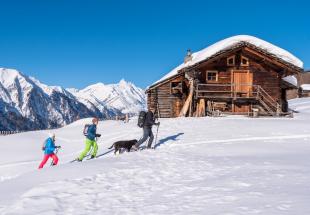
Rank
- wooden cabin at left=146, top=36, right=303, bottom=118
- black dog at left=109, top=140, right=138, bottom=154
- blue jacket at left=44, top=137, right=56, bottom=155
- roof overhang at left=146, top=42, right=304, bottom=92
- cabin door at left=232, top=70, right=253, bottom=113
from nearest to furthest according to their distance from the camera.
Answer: blue jacket at left=44, top=137, right=56, bottom=155
black dog at left=109, top=140, right=138, bottom=154
roof overhang at left=146, top=42, right=304, bottom=92
wooden cabin at left=146, top=36, right=303, bottom=118
cabin door at left=232, top=70, right=253, bottom=113

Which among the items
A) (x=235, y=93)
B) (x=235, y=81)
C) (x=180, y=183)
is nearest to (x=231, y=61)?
(x=235, y=81)

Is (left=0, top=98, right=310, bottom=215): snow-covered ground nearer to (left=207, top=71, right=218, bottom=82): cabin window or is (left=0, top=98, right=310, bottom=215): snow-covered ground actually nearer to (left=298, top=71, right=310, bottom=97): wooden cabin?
(left=207, top=71, right=218, bottom=82): cabin window

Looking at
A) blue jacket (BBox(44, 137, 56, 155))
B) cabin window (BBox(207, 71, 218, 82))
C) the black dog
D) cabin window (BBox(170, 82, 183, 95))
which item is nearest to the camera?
blue jacket (BBox(44, 137, 56, 155))

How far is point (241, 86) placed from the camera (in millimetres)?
33969

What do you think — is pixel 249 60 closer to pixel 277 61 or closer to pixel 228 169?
pixel 277 61

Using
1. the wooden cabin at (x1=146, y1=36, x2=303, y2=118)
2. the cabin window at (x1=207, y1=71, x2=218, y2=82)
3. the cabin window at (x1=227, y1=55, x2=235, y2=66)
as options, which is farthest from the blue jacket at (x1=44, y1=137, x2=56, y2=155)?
the cabin window at (x1=227, y1=55, x2=235, y2=66)

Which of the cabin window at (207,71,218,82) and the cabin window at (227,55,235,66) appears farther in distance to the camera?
the cabin window at (207,71,218,82)

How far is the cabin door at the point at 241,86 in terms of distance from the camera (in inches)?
1328

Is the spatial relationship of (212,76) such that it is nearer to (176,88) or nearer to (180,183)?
(176,88)

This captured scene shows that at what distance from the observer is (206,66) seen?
34.2 metres

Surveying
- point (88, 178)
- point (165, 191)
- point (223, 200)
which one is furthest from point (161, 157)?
point (223, 200)

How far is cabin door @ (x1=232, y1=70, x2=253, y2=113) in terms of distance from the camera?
33.7 metres

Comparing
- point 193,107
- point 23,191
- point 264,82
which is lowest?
point 23,191

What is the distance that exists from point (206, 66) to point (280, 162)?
2256cm
